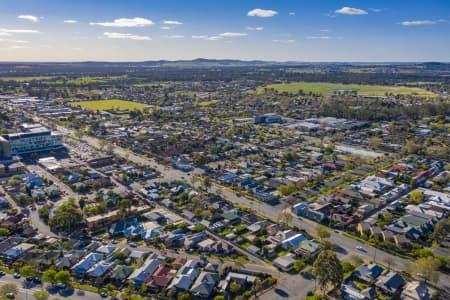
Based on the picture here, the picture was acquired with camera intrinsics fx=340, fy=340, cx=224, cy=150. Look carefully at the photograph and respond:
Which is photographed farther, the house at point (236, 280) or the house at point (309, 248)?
the house at point (309, 248)

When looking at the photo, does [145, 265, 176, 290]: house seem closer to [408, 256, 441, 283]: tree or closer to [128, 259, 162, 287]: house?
[128, 259, 162, 287]: house

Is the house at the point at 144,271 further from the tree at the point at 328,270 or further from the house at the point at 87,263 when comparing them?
the tree at the point at 328,270

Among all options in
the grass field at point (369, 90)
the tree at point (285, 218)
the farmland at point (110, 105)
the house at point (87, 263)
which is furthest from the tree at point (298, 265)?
the grass field at point (369, 90)

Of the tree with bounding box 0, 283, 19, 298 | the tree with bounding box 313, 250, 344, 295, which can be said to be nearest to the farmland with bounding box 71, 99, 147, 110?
the tree with bounding box 0, 283, 19, 298

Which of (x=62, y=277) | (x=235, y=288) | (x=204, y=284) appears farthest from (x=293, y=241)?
(x=62, y=277)

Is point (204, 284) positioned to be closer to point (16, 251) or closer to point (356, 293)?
point (356, 293)

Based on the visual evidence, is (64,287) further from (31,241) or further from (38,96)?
(38,96)
